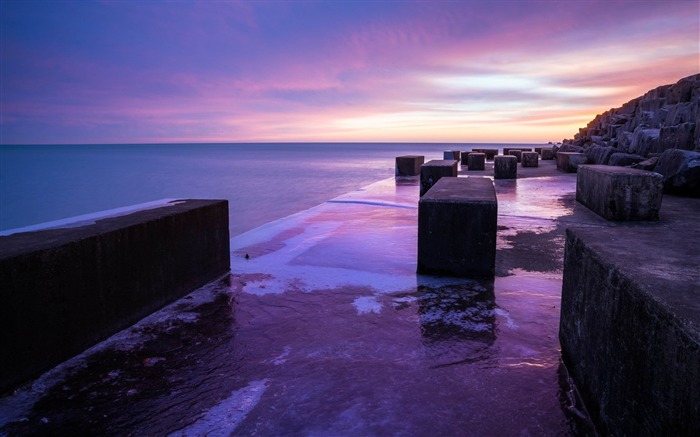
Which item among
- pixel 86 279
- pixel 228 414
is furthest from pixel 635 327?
pixel 86 279

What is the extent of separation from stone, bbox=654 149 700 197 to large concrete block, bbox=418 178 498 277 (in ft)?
20.3

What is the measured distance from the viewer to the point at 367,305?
3859 millimetres

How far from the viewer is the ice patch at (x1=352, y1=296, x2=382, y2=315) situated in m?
3.72

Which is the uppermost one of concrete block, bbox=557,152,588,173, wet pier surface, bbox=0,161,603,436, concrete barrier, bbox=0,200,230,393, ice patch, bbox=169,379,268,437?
concrete block, bbox=557,152,588,173

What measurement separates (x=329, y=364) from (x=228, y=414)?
710mm

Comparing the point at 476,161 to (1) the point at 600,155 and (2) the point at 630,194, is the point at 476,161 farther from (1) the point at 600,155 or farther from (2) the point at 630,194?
(2) the point at 630,194

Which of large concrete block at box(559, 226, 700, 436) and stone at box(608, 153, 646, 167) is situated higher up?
stone at box(608, 153, 646, 167)

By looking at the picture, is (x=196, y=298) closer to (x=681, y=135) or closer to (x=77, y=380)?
(x=77, y=380)

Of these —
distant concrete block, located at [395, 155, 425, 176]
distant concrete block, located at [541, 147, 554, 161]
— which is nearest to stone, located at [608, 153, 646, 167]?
distant concrete block, located at [395, 155, 425, 176]

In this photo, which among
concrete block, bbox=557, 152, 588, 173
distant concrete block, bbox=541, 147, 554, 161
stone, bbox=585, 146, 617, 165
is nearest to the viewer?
stone, bbox=585, 146, 617, 165

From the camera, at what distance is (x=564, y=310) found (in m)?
2.92

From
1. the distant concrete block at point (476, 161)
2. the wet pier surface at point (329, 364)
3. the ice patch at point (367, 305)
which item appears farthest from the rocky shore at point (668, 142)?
the ice patch at point (367, 305)

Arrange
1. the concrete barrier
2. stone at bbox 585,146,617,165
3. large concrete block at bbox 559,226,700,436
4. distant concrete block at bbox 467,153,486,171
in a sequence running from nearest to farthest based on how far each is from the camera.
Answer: large concrete block at bbox 559,226,700,436, the concrete barrier, stone at bbox 585,146,617,165, distant concrete block at bbox 467,153,486,171

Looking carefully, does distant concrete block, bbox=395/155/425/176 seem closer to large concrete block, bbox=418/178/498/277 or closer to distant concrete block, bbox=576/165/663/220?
distant concrete block, bbox=576/165/663/220
